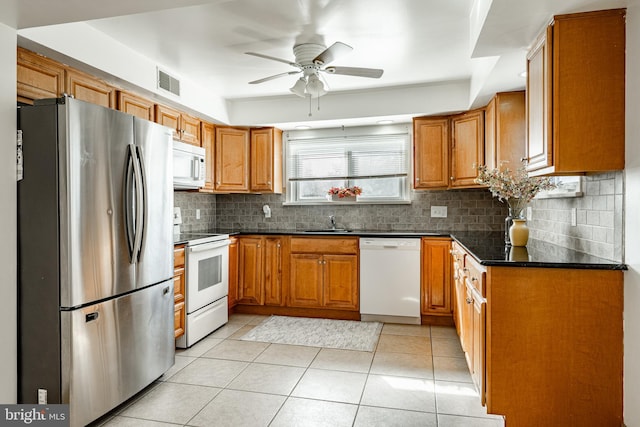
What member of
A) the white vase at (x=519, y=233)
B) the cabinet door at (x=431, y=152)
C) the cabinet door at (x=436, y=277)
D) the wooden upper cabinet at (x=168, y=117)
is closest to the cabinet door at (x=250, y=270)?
the wooden upper cabinet at (x=168, y=117)

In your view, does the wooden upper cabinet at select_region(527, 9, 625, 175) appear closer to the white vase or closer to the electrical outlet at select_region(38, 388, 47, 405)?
the white vase

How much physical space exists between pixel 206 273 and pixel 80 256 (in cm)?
171

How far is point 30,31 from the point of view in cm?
220

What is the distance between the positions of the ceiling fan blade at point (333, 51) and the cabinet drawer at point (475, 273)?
62.4 inches

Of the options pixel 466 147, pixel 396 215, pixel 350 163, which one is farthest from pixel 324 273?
pixel 466 147

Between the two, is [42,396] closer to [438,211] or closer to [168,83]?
[168,83]

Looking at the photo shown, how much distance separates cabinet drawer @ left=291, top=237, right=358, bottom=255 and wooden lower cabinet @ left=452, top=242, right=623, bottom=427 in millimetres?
2161

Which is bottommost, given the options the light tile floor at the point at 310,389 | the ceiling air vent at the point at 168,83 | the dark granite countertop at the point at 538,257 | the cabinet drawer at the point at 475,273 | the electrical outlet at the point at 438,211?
the light tile floor at the point at 310,389

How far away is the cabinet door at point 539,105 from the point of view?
6.70 ft

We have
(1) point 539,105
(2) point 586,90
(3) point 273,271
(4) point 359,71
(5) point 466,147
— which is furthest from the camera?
(3) point 273,271

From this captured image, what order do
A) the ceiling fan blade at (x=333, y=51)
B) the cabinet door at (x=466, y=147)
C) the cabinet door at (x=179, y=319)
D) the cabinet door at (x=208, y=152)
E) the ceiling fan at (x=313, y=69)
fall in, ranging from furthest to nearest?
1. the cabinet door at (x=208, y=152)
2. the cabinet door at (x=466, y=147)
3. the cabinet door at (x=179, y=319)
4. the ceiling fan at (x=313, y=69)
5. the ceiling fan blade at (x=333, y=51)

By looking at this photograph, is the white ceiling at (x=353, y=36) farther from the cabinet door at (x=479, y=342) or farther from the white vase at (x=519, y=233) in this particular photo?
the cabinet door at (x=479, y=342)

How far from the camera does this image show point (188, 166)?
373cm

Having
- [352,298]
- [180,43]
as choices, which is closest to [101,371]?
[180,43]
